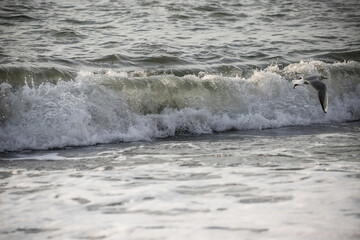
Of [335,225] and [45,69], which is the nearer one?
[335,225]

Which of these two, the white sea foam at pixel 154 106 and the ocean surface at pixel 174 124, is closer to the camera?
the ocean surface at pixel 174 124

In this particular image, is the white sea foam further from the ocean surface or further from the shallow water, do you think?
the shallow water

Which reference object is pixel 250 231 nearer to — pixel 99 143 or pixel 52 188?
pixel 52 188

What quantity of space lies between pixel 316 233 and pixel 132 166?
2.67 meters

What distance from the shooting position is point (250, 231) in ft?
13.9

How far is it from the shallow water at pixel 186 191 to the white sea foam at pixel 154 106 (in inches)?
25.9

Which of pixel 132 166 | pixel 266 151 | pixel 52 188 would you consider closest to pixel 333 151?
pixel 266 151

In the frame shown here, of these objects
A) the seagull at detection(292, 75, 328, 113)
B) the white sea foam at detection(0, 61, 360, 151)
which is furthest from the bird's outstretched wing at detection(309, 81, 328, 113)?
the white sea foam at detection(0, 61, 360, 151)

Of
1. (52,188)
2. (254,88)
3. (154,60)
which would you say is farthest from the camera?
(154,60)

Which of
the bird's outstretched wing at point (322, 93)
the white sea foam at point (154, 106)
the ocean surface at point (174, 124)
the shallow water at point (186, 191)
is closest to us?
the shallow water at point (186, 191)

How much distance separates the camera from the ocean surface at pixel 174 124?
462 cm

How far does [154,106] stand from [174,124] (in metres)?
0.60

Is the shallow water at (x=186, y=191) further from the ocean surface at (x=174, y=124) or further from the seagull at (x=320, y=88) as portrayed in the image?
the seagull at (x=320, y=88)

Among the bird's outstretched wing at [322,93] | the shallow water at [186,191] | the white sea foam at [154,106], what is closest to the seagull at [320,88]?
the bird's outstretched wing at [322,93]
